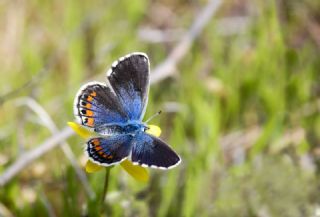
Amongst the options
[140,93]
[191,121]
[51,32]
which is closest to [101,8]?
[51,32]

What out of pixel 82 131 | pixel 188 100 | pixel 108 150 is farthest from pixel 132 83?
pixel 188 100

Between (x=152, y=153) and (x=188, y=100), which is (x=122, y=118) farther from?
(x=188, y=100)

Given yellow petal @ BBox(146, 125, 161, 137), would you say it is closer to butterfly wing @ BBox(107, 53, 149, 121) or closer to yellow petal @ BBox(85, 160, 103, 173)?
butterfly wing @ BBox(107, 53, 149, 121)

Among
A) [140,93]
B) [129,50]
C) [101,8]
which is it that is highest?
[101,8]

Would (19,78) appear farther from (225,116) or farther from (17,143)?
(225,116)

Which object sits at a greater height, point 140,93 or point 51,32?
point 51,32

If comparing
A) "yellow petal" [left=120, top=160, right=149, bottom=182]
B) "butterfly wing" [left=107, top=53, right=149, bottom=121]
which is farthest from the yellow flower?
"butterfly wing" [left=107, top=53, right=149, bottom=121]

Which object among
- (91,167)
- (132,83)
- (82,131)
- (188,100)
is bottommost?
(91,167)
